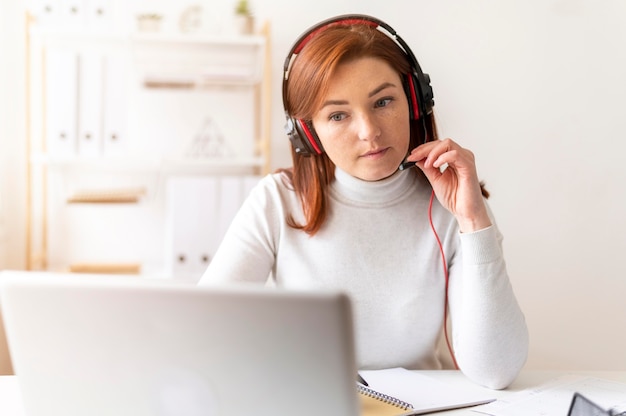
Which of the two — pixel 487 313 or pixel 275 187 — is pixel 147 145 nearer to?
pixel 275 187

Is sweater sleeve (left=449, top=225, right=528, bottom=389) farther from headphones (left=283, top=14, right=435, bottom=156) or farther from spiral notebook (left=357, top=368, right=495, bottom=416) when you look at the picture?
headphones (left=283, top=14, right=435, bottom=156)

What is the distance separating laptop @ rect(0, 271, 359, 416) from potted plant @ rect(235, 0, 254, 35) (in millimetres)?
1918

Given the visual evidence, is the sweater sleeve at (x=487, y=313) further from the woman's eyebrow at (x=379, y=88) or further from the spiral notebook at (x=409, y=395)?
the woman's eyebrow at (x=379, y=88)

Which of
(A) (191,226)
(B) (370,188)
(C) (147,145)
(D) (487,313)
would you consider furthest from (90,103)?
(D) (487,313)

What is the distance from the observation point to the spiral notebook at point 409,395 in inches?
39.9

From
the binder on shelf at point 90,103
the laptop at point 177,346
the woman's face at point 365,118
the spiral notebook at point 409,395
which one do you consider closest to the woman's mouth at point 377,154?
the woman's face at point 365,118

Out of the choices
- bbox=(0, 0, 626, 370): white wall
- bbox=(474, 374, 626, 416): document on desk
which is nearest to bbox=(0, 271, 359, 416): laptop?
bbox=(474, 374, 626, 416): document on desk

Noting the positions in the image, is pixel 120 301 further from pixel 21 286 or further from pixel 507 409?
pixel 507 409

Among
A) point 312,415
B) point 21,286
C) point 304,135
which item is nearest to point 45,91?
point 304,135

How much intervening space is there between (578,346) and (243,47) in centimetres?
176

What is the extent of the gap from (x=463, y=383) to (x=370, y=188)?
1.37 feet

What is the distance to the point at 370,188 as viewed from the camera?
1.41 metres

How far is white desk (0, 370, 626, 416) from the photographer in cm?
102

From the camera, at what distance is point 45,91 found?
256cm
